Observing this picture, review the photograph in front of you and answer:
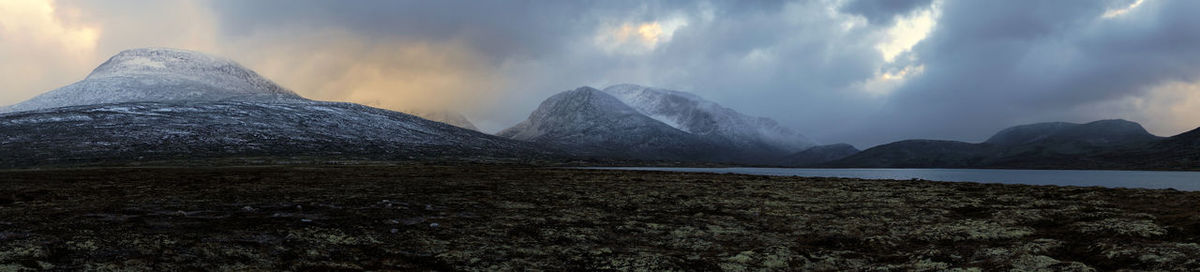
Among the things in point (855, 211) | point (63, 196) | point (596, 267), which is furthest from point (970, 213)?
point (63, 196)

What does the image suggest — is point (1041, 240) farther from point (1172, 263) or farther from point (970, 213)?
point (970, 213)

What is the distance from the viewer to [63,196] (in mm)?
29047

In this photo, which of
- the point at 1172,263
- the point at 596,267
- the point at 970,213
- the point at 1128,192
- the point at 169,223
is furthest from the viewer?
the point at 1128,192

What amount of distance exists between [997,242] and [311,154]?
202185mm

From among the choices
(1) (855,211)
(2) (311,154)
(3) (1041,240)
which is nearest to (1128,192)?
(1) (855,211)

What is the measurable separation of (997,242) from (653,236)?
11518mm

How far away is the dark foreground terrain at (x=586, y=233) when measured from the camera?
47.6 feet

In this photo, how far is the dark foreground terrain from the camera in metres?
14.5

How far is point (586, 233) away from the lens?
2047cm

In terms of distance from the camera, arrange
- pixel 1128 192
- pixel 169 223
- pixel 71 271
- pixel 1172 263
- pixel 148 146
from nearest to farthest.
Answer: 1. pixel 71 271
2. pixel 1172 263
3. pixel 169 223
4. pixel 1128 192
5. pixel 148 146

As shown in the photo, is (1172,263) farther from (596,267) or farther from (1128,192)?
(1128,192)

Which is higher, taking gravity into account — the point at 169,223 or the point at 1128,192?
the point at 1128,192

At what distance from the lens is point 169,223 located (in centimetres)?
1986

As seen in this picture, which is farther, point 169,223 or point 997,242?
point 169,223
